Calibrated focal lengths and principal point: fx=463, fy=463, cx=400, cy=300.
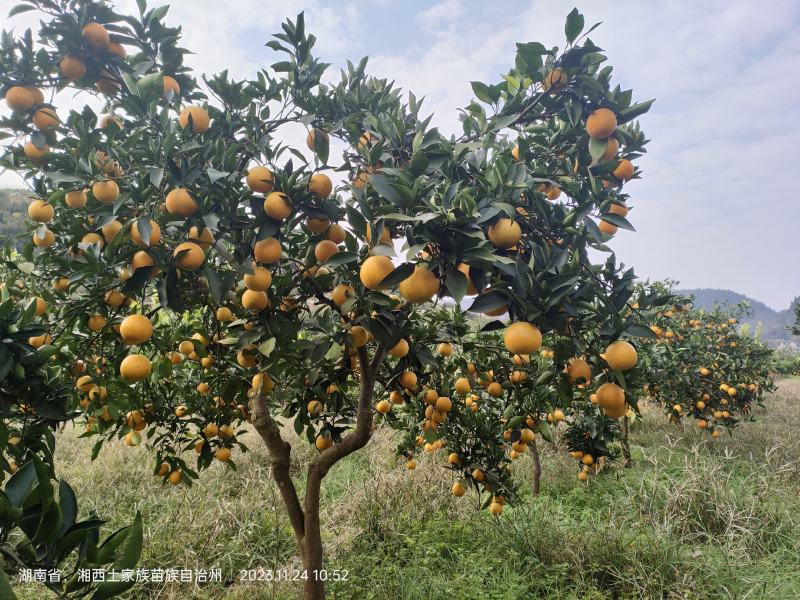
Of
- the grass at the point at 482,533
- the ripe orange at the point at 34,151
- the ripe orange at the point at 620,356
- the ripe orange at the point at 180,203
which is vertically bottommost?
the grass at the point at 482,533

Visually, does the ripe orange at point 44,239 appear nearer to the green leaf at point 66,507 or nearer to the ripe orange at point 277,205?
the ripe orange at point 277,205

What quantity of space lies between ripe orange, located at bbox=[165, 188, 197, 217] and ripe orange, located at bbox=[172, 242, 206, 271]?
A: 115mm

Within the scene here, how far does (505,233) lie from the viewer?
132cm

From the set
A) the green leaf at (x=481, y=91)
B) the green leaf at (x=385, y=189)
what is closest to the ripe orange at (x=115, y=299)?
the green leaf at (x=385, y=189)

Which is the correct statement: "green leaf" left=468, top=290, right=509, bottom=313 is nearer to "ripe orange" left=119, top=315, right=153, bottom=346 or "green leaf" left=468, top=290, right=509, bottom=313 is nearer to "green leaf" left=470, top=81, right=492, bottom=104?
"green leaf" left=470, top=81, right=492, bottom=104

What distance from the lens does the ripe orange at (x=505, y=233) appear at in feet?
4.33

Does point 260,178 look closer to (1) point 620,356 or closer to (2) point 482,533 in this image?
(1) point 620,356

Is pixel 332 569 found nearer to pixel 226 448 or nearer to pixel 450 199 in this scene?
pixel 226 448

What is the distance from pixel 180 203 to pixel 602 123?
1429mm

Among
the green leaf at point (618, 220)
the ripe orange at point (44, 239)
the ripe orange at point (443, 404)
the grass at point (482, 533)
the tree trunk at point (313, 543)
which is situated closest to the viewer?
the green leaf at point (618, 220)

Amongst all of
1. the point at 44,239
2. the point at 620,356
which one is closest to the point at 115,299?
the point at 44,239

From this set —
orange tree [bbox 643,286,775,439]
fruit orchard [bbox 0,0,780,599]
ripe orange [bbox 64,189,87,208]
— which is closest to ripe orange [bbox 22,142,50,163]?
fruit orchard [bbox 0,0,780,599]

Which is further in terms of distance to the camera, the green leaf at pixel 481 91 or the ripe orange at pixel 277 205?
the green leaf at pixel 481 91

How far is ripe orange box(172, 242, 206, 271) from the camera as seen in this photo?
1565 mm
